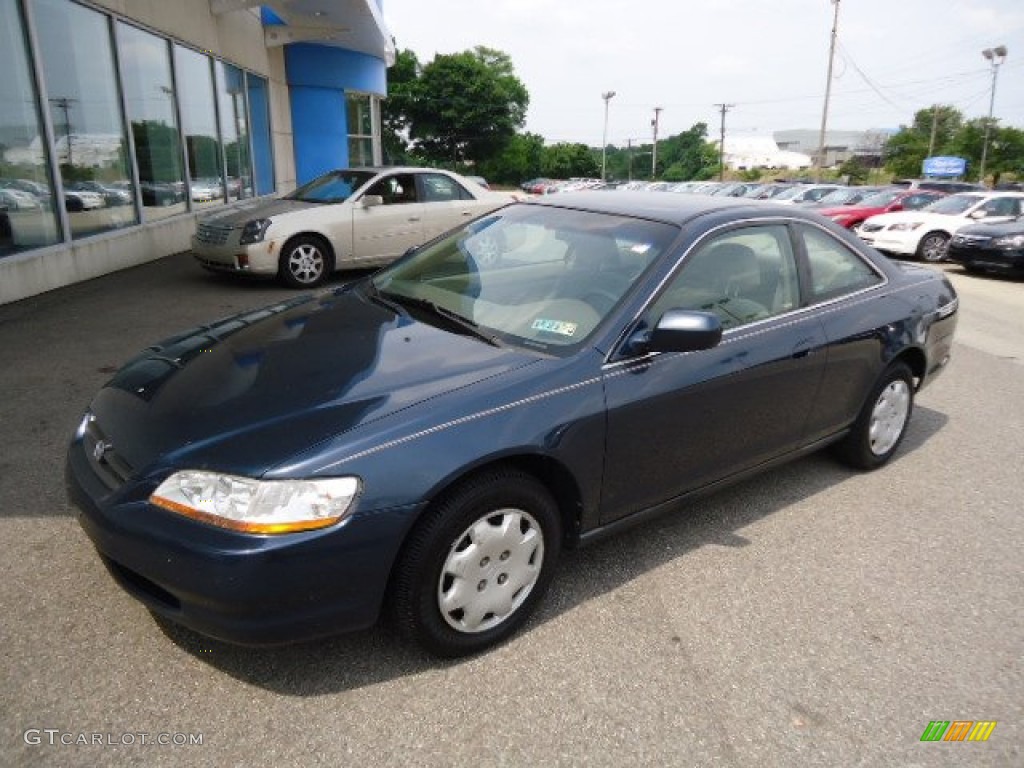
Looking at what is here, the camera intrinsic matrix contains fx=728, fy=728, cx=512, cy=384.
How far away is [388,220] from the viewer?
30.6 feet

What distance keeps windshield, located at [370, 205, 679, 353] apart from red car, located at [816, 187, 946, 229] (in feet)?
49.0

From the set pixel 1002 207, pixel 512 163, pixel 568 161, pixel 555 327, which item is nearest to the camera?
pixel 555 327

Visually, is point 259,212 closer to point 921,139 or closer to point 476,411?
point 476,411

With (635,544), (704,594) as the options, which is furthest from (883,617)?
(635,544)

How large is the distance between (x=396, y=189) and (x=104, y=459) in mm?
7543

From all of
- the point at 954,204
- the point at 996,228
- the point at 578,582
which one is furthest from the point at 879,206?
the point at 578,582

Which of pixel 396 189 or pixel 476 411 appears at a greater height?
pixel 396 189

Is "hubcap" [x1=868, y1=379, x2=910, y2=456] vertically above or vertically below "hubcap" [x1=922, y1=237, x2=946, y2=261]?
above

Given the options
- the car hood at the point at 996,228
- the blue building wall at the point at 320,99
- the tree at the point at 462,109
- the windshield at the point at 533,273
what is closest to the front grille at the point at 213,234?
the windshield at the point at 533,273

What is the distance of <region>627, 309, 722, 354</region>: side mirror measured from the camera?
106 inches

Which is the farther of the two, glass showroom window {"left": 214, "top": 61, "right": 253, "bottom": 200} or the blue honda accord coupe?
glass showroom window {"left": 214, "top": 61, "right": 253, "bottom": 200}

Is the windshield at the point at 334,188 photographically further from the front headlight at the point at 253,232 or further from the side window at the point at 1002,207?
the side window at the point at 1002,207

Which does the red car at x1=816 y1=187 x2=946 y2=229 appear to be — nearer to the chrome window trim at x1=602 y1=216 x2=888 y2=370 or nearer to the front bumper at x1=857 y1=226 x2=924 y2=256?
the front bumper at x1=857 y1=226 x2=924 y2=256

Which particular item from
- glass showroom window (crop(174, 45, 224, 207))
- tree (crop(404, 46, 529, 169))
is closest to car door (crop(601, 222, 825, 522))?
glass showroom window (crop(174, 45, 224, 207))
